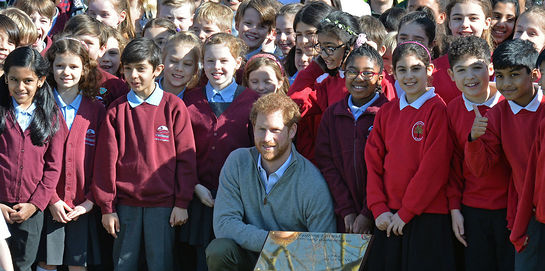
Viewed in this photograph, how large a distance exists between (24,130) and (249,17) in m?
2.75

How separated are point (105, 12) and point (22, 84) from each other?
244 centimetres

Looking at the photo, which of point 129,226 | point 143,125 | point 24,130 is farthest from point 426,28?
point 24,130

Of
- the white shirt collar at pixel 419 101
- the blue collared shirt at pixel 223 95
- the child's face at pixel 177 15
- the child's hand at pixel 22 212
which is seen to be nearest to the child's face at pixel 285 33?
the child's face at pixel 177 15

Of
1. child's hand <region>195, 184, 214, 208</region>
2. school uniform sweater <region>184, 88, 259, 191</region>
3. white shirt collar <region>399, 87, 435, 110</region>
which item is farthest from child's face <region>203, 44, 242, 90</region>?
white shirt collar <region>399, 87, 435, 110</region>

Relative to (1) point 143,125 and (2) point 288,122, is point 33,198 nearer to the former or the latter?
(1) point 143,125

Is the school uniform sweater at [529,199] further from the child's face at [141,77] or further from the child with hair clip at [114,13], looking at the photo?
the child with hair clip at [114,13]

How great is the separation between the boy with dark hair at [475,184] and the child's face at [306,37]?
1.76 metres

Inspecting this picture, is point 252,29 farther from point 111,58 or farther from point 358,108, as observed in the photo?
point 358,108

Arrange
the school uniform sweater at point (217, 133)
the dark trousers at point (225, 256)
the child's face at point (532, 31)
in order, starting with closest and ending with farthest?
the dark trousers at point (225, 256)
the school uniform sweater at point (217, 133)
the child's face at point (532, 31)

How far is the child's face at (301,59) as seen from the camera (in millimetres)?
7036

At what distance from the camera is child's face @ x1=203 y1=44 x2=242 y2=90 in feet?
20.4

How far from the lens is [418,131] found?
5230mm

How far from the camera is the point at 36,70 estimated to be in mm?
5969

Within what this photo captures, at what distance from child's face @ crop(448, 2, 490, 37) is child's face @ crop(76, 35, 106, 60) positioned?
10.0 feet
